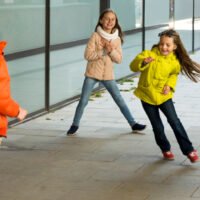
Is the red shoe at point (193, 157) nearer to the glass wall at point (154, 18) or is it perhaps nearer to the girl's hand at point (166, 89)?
the girl's hand at point (166, 89)

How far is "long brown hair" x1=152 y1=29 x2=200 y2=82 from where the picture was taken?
8.25m

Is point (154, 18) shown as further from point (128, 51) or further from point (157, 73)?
point (157, 73)

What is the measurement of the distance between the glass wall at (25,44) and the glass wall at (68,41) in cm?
43

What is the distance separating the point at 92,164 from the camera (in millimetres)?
8320

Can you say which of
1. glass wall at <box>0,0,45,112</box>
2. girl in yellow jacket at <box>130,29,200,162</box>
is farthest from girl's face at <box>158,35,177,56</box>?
glass wall at <box>0,0,45,112</box>

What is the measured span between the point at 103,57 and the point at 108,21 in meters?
0.52

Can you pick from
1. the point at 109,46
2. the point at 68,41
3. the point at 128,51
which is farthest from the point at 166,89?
the point at 128,51

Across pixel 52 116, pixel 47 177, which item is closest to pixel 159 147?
pixel 47 177

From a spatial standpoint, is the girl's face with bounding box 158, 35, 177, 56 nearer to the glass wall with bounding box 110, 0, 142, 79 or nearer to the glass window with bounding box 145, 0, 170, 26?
the glass wall with bounding box 110, 0, 142, 79

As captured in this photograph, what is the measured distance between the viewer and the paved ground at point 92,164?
23.5 feet

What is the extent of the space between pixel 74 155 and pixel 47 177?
112 centimetres

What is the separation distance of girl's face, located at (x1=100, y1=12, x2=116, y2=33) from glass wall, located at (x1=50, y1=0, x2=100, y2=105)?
2.41 metres

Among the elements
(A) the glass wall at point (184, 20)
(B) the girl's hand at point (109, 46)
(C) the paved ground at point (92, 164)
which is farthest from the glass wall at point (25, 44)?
(A) the glass wall at point (184, 20)

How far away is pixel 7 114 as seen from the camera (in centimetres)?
587
